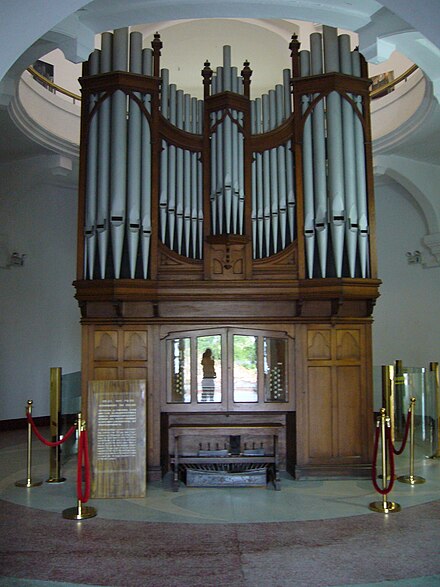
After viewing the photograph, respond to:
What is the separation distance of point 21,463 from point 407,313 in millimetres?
8281

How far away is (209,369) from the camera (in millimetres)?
7688

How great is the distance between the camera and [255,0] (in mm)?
6117

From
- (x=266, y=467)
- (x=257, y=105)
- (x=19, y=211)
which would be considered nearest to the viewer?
(x=266, y=467)

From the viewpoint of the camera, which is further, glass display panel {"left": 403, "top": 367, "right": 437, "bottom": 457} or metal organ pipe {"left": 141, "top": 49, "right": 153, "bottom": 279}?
glass display panel {"left": 403, "top": 367, "right": 437, "bottom": 457}

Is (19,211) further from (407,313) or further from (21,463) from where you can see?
(407,313)

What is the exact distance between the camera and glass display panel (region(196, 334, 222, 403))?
765 centimetres

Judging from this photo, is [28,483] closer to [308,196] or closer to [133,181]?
[133,181]

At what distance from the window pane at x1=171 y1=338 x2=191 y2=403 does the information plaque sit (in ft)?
2.42

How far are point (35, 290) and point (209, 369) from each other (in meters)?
5.95

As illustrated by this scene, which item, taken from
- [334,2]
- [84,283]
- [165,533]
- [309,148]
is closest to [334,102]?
[309,148]

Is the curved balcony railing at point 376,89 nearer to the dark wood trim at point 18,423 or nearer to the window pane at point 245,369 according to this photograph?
the window pane at point 245,369

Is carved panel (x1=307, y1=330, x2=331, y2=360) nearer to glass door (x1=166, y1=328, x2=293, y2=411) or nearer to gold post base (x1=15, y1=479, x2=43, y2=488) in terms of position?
glass door (x1=166, y1=328, x2=293, y2=411)

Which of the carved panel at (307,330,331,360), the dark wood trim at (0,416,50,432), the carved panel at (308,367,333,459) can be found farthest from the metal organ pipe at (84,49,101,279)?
the dark wood trim at (0,416,50,432)

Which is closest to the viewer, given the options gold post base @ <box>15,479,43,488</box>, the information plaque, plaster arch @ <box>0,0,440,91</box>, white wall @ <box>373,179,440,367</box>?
plaster arch @ <box>0,0,440,91</box>
